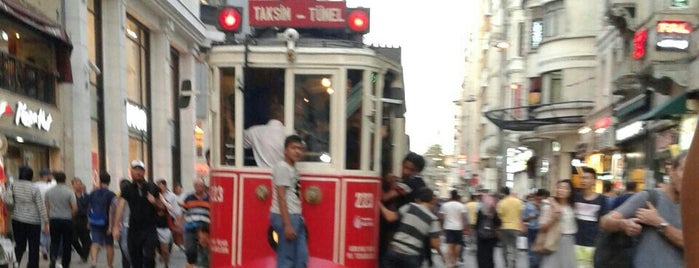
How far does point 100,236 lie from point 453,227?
6216 millimetres

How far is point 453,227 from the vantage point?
15859 mm

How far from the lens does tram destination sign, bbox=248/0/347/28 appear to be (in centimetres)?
817

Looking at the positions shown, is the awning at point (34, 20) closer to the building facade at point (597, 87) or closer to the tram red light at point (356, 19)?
the building facade at point (597, 87)

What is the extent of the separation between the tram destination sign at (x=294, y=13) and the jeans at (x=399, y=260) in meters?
2.16

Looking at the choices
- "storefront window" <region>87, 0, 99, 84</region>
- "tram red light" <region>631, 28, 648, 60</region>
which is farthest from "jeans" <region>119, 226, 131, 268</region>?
"tram red light" <region>631, 28, 648, 60</region>

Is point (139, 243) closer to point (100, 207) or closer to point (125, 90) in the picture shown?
point (100, 207)

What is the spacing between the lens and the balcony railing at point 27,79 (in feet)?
59.7

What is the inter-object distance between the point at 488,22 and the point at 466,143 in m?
21.8

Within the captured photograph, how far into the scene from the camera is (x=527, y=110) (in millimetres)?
36594

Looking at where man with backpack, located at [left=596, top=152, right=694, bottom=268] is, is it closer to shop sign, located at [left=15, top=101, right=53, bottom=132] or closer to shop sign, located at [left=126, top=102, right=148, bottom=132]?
shop sign, located at [left=15, top=101, right=53, bottom=132]

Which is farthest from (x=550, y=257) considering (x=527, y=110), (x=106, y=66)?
(x=527, y=110)

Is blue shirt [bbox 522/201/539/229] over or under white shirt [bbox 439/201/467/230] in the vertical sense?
over

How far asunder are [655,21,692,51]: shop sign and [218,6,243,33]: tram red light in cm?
1477

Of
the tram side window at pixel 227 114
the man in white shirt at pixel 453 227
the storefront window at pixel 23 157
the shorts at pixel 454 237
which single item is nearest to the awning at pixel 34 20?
the storefront window at pixel 23 157
